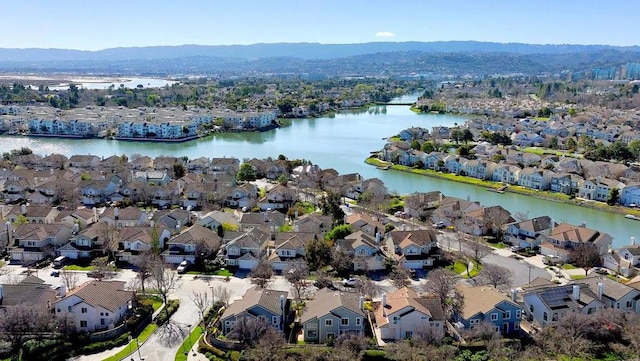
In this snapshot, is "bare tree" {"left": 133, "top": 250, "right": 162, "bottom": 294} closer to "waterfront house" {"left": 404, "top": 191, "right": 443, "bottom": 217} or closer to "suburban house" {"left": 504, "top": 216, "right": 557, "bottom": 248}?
"waterfront house" {"left": 404, "top": 191, "right": 443, "bottom": 217}

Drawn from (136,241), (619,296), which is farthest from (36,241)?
(619,296)

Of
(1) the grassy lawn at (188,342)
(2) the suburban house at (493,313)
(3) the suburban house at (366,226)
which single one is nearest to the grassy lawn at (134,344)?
(1) the grassy lawn at (188,342)

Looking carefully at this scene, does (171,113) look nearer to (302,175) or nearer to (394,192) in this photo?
(302,175)

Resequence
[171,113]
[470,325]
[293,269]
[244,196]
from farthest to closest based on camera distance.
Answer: [171,113]
[244,196]
[293,269]
[470,325]

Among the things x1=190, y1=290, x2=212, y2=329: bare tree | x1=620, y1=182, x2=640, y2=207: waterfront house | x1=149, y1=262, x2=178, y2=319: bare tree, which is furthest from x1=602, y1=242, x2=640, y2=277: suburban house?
x1=149, y1=262, x2=178, y2=319: bare tree

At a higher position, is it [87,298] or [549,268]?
[87,298]

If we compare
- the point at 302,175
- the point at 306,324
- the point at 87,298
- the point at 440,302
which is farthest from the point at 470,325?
the point at 302,175

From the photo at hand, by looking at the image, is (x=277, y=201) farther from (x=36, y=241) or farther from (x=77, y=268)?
(x=36, y=241)
